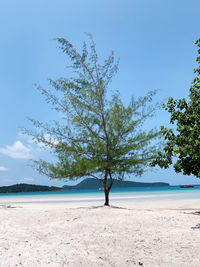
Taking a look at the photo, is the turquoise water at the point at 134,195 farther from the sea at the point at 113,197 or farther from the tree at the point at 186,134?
the tree at the point at 186,134

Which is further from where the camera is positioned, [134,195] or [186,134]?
[134,195]

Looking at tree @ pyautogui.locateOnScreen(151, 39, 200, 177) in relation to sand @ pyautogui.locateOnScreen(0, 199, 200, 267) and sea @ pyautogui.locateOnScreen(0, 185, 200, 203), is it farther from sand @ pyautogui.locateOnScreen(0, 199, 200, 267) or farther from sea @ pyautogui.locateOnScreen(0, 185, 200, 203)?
sea @ pyautogui.locateOnScreen(0, 185, 200, 203)

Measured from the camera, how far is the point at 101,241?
256 inches

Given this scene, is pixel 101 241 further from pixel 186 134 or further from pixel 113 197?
pixel 113 197

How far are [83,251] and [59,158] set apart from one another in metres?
8.59

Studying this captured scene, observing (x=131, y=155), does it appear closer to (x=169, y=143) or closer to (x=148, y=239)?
(x=169, y=143)

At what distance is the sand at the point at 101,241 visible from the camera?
527 cm

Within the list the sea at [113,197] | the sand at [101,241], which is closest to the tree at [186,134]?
the sand at [101,241]

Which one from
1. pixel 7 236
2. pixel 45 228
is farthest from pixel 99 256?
pixel 45 228

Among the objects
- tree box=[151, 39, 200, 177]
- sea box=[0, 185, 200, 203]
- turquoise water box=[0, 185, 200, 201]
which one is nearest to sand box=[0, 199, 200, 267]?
tree box=[151, 39, 200, 177]

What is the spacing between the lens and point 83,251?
5.70 meters

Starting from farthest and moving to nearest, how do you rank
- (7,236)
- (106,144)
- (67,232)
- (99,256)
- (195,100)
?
1. (106,144)
2. (195,100)
3. (67,232)
4. (7,236)
5. (99,256)

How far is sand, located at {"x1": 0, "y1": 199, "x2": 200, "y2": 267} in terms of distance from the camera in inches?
207

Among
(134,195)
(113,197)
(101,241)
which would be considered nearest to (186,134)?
(101,241)
